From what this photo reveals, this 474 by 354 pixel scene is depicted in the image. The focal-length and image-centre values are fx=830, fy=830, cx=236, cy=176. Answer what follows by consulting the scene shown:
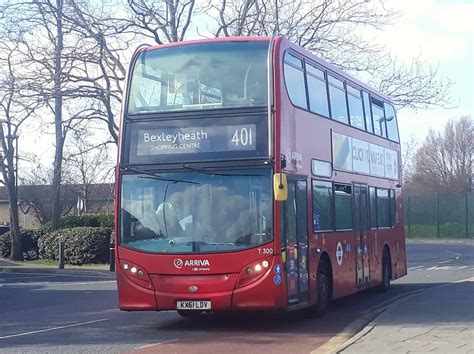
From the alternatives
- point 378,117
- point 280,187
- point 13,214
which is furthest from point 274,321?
point 13,214

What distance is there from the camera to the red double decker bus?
12461mm

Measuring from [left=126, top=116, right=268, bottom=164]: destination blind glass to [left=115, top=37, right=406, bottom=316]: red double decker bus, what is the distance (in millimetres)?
16

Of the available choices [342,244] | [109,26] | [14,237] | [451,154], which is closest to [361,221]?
[342,244]

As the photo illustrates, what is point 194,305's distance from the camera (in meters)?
12.5

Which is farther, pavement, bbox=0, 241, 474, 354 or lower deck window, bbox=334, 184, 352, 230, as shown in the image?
lower deck window, bbox=334, 184, 352, 230

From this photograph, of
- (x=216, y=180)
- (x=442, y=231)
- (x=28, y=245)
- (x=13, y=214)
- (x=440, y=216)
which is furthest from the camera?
(x=442, y=231)

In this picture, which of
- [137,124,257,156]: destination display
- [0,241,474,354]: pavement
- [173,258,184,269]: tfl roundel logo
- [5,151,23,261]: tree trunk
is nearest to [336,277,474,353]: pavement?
[0,241,474,354]: pavement

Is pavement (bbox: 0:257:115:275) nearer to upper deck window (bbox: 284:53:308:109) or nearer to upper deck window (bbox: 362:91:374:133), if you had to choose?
upper deck window (bbox: 362:91:374:133)

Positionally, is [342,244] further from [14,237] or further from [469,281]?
[14,237]

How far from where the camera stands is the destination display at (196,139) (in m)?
12.6

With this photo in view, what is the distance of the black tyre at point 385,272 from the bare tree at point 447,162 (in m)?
50.1

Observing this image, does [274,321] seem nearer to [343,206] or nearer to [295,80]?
[343,206]

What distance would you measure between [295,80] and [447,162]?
6040 centimetres

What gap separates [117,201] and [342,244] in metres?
5.03
